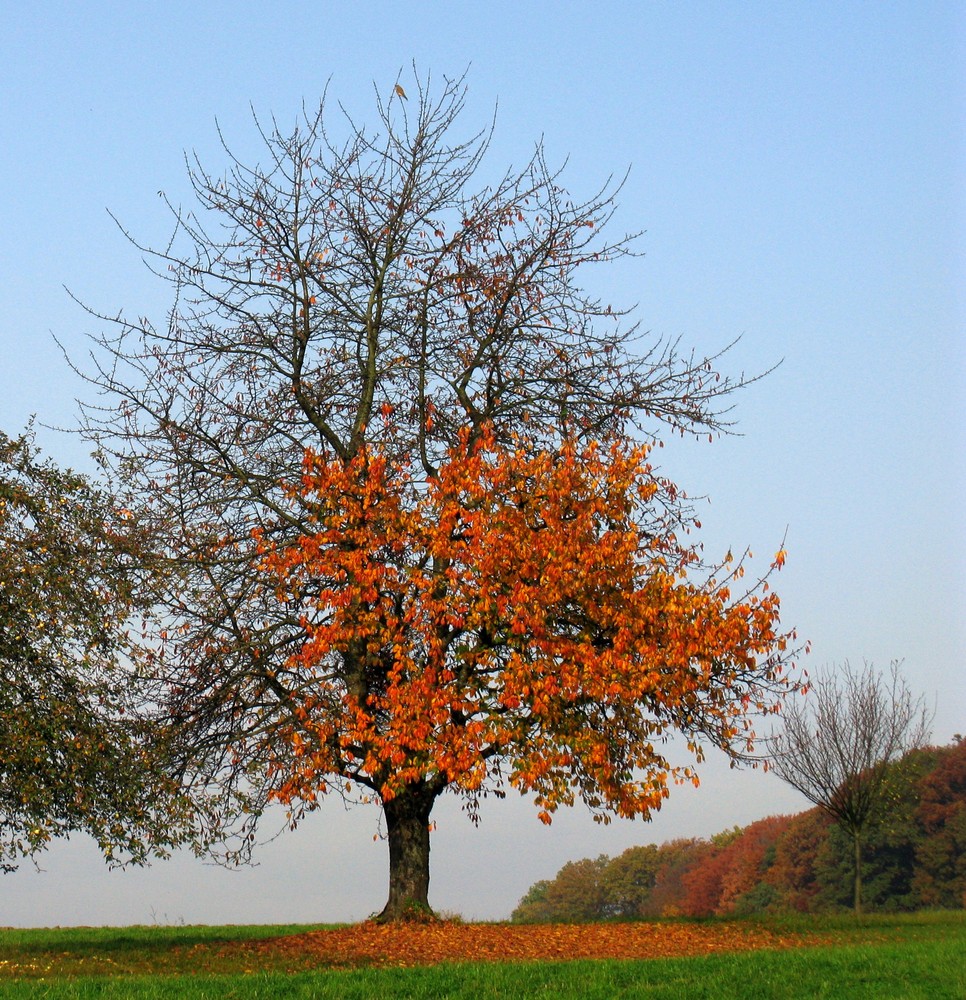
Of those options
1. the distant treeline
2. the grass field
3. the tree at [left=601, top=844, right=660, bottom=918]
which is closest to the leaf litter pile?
the grass field

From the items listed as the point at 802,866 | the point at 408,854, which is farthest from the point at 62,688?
the point at 802,866

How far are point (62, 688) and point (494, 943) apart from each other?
25.2 ft

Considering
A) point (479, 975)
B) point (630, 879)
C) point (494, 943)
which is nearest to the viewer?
point (479, 975)

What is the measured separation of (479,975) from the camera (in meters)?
13.3

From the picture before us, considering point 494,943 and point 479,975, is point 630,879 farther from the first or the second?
point 479,975

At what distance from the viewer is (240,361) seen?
20203 mm

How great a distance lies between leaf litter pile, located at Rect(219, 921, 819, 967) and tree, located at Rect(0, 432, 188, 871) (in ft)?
10.2

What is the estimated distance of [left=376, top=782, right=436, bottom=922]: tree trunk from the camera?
18609 millimetres

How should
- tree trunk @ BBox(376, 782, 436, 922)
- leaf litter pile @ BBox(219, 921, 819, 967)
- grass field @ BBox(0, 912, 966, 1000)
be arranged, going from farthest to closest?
tree trunk @ BBox(376, 782, 436, 922), leaf litter pile @ BBox(219, 921, 819, 967), grass field @ BBox(0, 912, 966, 1000)

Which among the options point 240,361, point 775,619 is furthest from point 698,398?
point 240,361

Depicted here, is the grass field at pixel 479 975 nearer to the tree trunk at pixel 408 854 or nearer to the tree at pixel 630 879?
the tree trunk at pixel 408 854

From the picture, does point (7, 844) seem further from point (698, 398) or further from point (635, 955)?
point (698, 398)

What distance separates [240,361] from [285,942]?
10.3m

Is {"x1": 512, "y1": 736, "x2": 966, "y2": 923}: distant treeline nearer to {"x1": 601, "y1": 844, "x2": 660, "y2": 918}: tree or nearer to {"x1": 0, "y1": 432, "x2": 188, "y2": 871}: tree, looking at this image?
{"x1": 601, "y1": 844, "x2": 660, "y2": 918}: tree
